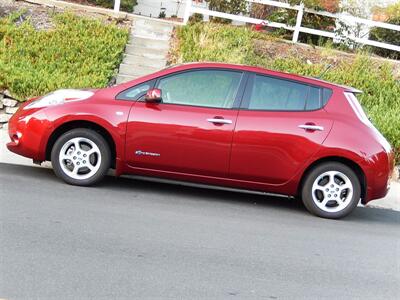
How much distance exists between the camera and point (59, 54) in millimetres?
12461

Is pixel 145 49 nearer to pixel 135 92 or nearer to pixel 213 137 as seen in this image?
pixel 135 92

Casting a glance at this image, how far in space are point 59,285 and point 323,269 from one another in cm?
230

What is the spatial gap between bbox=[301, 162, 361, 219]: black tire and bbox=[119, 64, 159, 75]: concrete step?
5.82m

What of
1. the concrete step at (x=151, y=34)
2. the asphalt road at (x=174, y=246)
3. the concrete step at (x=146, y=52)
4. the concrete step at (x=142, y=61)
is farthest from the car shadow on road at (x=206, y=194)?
the concrete step at (x=151, y=34)

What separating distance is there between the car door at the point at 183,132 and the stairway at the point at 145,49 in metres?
4.97

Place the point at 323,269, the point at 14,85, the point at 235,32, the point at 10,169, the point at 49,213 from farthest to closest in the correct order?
the point at 235,32 < the point at 14,85 < the point at 10,169 < the point at 49,213 < the point at 323,269

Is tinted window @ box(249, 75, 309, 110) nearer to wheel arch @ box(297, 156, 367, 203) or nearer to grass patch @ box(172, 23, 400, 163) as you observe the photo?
wheel arch @ box(297, 156, 367, 203)

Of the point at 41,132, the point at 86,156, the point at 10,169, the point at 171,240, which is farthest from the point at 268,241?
the point at 10,169

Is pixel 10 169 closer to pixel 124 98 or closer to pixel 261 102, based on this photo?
pixel 124 98

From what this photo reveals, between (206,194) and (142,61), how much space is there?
545 centimetres

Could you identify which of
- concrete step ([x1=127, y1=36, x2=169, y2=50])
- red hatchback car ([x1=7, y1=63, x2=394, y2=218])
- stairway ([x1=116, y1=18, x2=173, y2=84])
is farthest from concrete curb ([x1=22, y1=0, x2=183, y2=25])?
red hatchback car ([x1=7, y1=63, x2=394, y2=218])

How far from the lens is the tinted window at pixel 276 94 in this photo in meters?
7.53

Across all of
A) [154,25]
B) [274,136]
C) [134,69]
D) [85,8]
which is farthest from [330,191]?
[85,8]

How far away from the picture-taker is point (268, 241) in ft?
20.6
